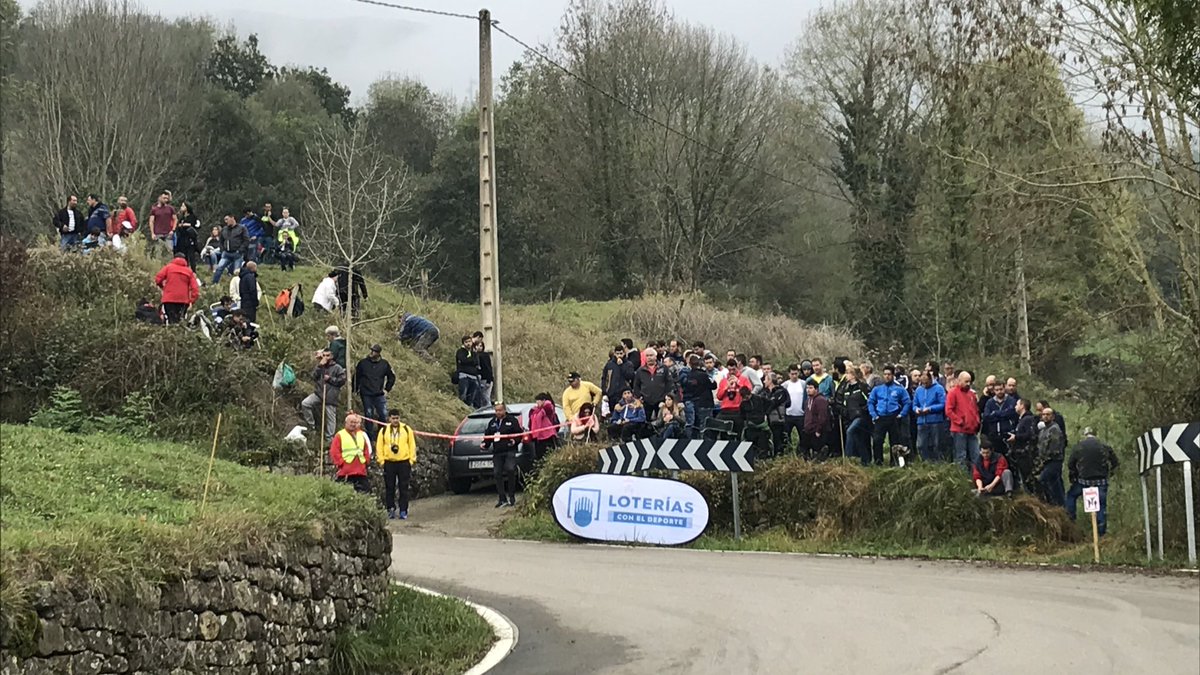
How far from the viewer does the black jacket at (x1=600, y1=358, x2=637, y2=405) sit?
74.3 feet

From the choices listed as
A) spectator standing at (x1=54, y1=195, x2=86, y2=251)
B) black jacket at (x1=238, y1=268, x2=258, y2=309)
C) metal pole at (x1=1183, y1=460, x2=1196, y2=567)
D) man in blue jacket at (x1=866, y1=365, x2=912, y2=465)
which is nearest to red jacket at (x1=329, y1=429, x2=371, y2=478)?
man in blue jacket at (x1=866, y1=365, x2=912, y2=465)

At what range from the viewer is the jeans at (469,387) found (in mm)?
26531

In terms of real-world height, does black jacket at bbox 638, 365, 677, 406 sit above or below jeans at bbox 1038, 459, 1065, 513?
above

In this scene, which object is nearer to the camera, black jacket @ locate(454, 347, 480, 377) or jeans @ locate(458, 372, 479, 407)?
black jacket @ locate(454, 347, 480, 377)

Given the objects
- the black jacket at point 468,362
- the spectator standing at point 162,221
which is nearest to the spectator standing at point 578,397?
the black jacket at point 468,362

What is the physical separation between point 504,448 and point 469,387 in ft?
17.8

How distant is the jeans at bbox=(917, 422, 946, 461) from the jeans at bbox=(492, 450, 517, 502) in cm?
681

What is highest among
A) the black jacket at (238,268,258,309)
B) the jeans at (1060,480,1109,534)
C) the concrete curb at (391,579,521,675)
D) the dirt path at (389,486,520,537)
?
the black jacket at (238,268,258,309)

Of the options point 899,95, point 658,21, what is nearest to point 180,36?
point 658,21

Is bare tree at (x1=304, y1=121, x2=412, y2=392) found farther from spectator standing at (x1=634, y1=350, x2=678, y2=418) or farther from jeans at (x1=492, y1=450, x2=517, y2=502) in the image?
spectator standing at (x1=634, y1=350, x2=678, y2=418)

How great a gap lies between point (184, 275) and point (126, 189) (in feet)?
87.8

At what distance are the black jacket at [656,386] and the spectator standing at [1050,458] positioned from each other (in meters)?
6.37

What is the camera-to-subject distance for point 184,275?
2294 cm

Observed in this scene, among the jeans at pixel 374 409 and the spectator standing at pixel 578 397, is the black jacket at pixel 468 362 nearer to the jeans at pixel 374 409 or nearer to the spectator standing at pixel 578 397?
the jeans at pixel 374 409
